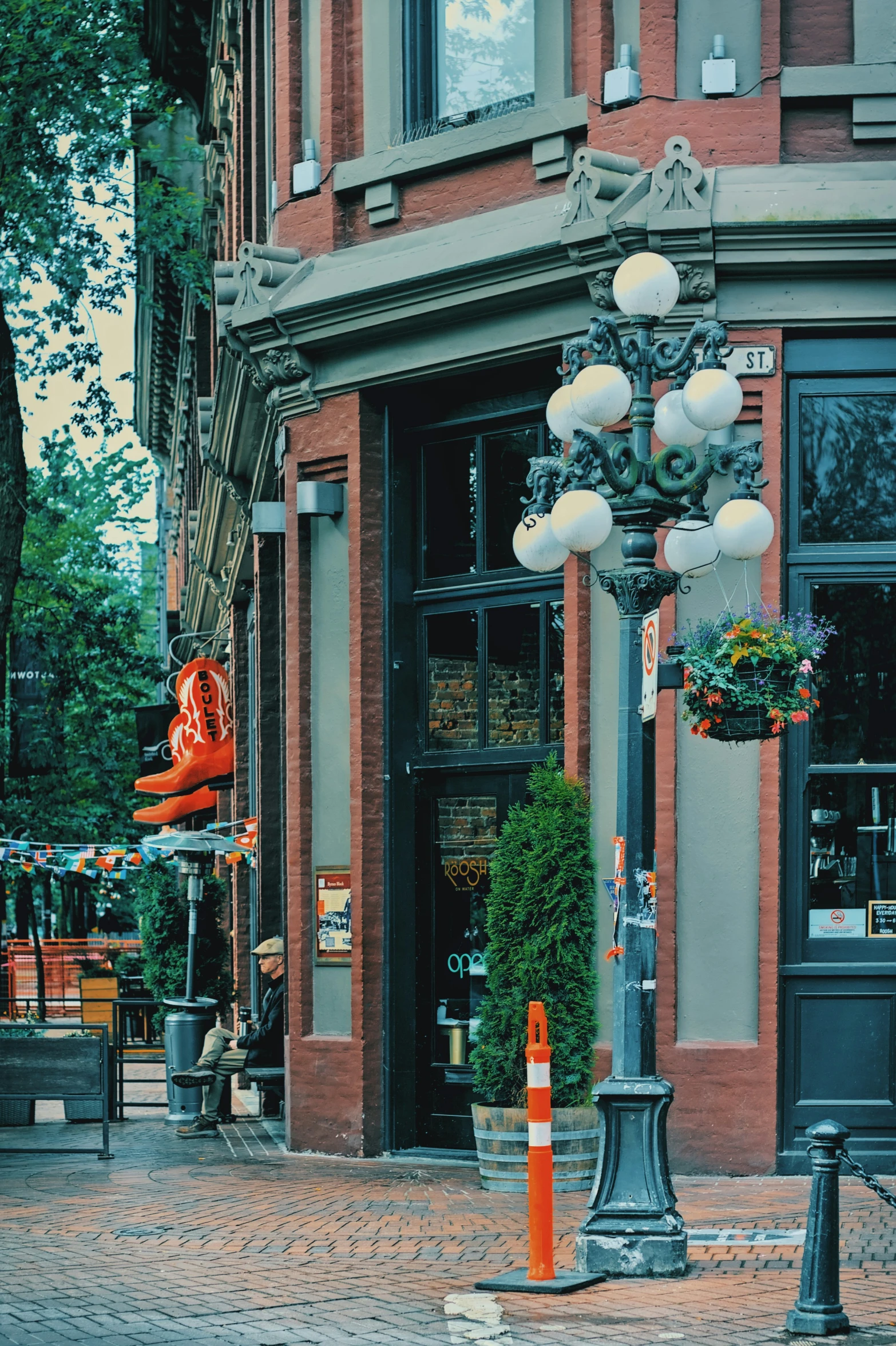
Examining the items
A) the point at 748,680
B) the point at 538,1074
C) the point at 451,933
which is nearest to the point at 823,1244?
the point at 538,1074

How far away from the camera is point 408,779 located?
1271cm

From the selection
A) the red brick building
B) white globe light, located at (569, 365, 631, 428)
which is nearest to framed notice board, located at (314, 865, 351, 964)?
the red brick building

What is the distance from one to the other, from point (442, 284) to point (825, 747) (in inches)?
149

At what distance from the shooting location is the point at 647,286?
847 cm

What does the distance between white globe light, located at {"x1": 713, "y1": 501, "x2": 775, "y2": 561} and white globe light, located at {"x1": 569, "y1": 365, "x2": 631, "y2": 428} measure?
73 centimetres

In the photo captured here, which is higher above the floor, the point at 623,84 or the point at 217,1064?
the point at 623,84

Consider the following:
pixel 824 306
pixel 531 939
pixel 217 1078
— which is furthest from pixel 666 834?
pixel 217 1078

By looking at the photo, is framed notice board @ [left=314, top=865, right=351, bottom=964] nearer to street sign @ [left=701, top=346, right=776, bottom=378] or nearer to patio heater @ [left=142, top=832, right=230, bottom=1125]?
patio heater @ [left=142, top=832, right=230, bottom=1125]

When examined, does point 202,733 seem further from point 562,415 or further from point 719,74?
point 562,415

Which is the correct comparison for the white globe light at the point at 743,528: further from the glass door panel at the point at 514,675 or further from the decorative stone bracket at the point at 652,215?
the glass door panel at the point at 514,675

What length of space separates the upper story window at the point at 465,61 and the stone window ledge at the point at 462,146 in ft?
0.85

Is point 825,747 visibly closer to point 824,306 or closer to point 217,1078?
point 824,306

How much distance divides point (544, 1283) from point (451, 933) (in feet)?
16.1

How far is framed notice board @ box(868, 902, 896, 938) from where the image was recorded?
1093 cm
